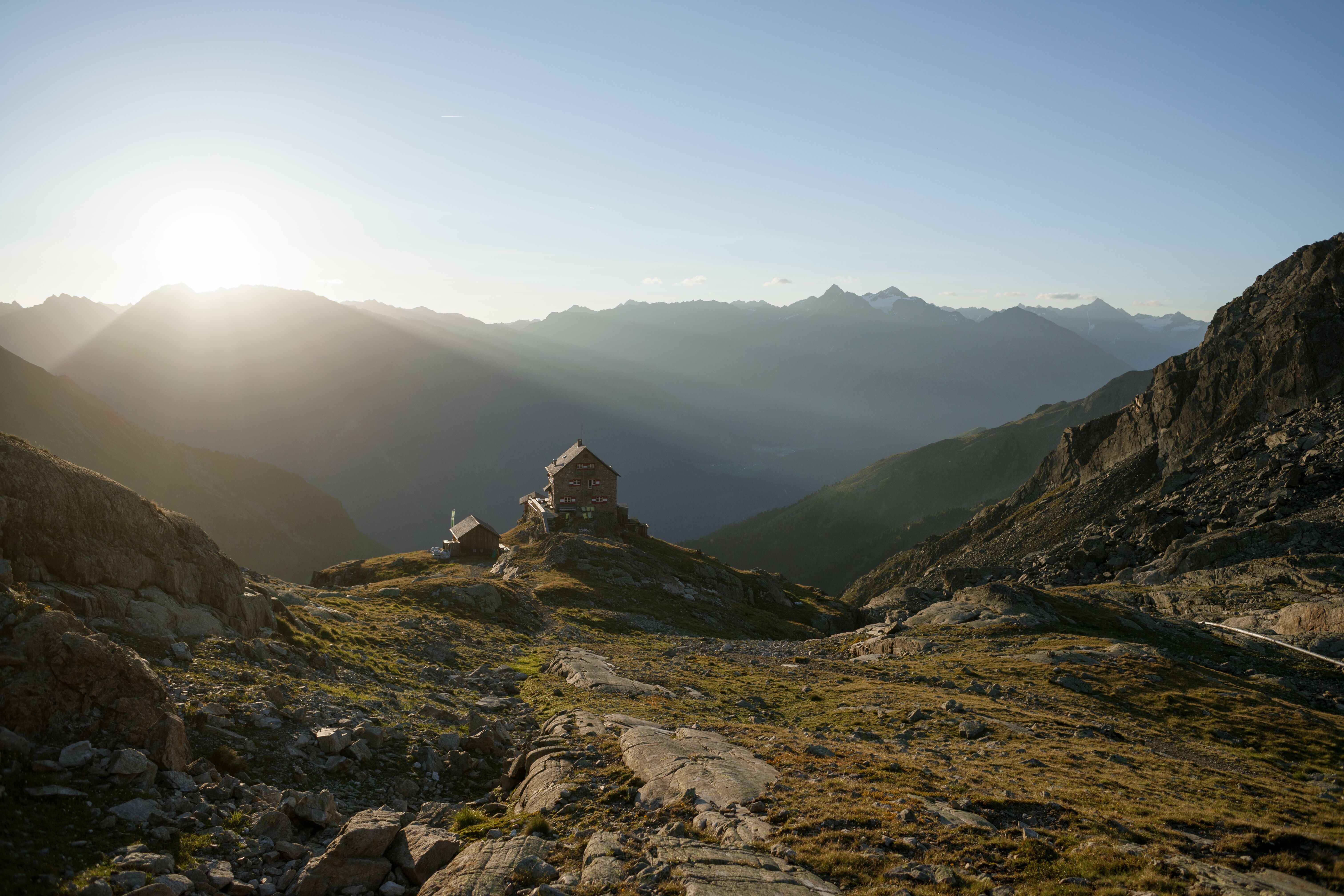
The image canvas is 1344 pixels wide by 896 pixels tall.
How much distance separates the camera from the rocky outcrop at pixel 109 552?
16.9 meters

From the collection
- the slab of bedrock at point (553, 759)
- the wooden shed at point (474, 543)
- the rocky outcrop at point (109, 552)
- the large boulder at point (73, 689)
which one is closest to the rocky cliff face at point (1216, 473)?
the wooden shed at point (474, 543)

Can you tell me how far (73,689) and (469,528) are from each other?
67115 millimetres

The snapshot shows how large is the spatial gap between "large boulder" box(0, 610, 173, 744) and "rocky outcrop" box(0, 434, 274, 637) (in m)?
4.43

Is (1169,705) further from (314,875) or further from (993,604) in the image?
(314,875)

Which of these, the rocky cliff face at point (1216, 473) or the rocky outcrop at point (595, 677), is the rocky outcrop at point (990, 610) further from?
the rocky outcrop at point (595, 677)

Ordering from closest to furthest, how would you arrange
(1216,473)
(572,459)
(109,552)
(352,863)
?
(352,863) → (109,552) → (1216,473) → (572,459)

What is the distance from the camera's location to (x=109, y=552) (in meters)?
18.8

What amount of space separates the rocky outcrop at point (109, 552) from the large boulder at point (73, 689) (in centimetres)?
443

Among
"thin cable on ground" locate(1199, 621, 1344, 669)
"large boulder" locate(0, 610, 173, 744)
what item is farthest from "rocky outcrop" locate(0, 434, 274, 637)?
"thin cable on ground" locate(1199, 621, 1344, 669)

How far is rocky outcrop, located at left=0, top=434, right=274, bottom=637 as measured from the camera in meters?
16.9

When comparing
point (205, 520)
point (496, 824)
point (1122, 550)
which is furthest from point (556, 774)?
point (205, 520)

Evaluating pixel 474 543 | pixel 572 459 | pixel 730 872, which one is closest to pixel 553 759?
pixel 730 872

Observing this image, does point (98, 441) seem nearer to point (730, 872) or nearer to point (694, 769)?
point (694, 769)

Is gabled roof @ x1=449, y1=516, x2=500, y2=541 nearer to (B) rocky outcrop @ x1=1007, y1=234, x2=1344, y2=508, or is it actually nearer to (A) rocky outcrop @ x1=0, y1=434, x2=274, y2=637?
(A) rocky outcrop @ x1=0, y1=434, x2=274, y2=637
